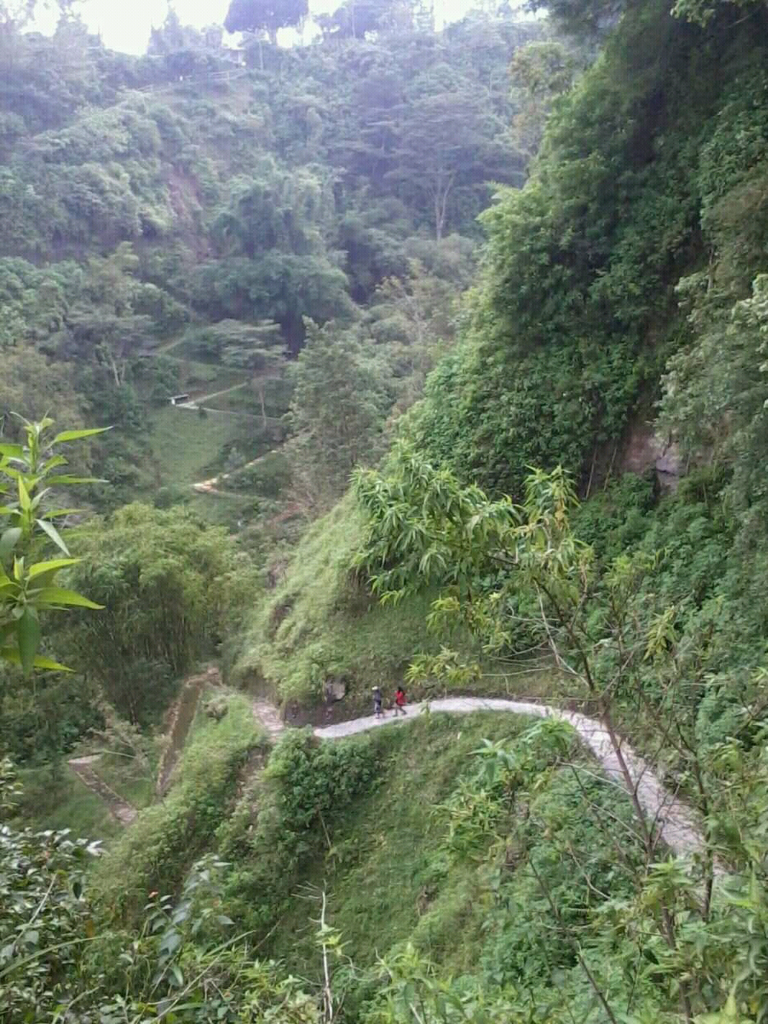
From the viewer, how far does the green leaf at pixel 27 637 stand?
51.8 inches

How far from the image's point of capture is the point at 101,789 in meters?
13.9

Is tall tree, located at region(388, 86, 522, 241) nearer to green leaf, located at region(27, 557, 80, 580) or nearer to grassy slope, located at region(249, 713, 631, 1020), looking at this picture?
grassy slope, located at region(249, 713, 631, 1020)

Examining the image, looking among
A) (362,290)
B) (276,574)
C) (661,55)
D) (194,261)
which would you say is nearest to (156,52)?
(194,261)

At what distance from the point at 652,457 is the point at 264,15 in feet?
177

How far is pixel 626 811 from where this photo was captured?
19.6 feet

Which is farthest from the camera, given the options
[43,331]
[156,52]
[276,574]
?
[156,52]

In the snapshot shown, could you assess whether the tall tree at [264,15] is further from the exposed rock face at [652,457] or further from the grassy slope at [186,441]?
the exposed rock face at [652,457]

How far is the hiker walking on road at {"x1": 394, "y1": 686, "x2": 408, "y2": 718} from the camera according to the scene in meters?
10.4

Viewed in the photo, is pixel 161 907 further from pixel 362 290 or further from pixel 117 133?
pixel 117 133

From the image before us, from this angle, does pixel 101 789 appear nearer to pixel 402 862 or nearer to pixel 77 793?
pixel 77 793

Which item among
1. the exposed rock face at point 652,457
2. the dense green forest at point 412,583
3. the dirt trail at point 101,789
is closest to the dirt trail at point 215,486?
the dense green forest at point 412,583

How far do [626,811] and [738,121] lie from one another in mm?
8500

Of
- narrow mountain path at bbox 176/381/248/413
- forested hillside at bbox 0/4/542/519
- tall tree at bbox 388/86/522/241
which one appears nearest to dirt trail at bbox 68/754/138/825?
forested hillside at bbox 0/4/542/519

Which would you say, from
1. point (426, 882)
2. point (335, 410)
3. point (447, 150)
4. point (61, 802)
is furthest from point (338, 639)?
point (447, 150)
